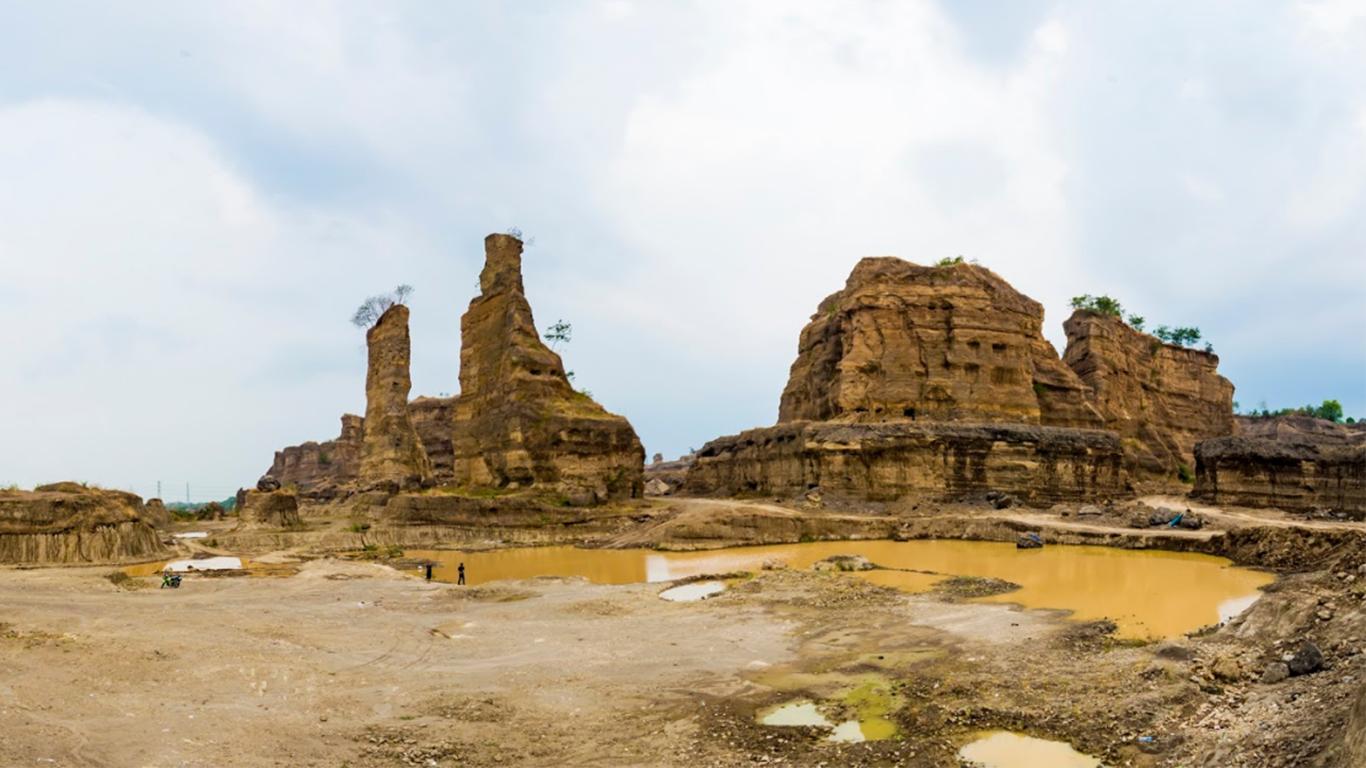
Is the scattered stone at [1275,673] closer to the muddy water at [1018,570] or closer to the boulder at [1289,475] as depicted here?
the muddy water at [1018,570]

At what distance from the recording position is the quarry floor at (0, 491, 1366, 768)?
8219mm

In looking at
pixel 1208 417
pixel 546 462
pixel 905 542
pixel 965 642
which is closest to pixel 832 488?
pixel 905 542

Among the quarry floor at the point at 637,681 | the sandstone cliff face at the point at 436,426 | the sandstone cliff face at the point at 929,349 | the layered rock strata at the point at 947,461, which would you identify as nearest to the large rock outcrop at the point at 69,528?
the quarry floor at the point at 637,681

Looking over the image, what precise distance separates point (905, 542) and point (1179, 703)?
25752 millimetres

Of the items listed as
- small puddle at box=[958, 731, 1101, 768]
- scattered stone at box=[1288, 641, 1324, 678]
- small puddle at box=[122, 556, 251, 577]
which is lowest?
small puddle at box=[122, 556, 251, 577]

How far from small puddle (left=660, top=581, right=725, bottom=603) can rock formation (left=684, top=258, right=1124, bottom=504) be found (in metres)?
21.5

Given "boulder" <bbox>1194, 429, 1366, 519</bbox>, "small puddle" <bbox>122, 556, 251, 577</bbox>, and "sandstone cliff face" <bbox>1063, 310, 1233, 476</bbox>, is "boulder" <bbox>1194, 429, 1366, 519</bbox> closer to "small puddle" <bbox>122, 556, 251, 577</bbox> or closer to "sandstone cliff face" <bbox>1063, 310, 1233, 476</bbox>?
"sandstone cliff face" <bbox>1063, 310, 1233, 476</bbox>

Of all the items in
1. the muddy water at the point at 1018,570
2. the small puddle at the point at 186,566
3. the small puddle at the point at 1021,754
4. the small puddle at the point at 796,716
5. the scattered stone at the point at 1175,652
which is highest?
the scattered stone at the point at 1175,652

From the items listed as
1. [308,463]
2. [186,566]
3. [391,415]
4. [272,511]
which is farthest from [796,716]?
[308,463]

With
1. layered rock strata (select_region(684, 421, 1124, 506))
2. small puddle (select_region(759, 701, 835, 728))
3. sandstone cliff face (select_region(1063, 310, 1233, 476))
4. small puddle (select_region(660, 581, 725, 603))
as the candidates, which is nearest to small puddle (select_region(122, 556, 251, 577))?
small puddle (select_region(660, 581, 725, 603))

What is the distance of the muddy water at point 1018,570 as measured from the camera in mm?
17266

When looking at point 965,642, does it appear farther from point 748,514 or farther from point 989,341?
point 989,341

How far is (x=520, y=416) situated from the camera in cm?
4256

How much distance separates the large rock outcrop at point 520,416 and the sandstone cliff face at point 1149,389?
3647 cm
